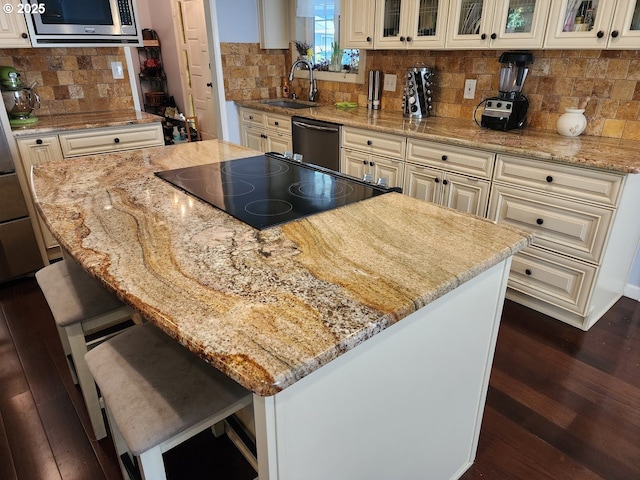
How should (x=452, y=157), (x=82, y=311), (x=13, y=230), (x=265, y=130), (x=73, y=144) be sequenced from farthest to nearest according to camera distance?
1. (x=265, y=130)
2. (x=73, y=144)
3. (x=13, y=230)
4. (x=452, y=157)
5. (x=82, y=311)

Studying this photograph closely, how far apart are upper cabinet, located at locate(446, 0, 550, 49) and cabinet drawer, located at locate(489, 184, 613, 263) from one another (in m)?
0.85

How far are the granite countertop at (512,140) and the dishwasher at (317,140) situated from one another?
0.07 meters

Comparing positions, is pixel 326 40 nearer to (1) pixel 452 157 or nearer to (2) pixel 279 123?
(2) pixel 279 123

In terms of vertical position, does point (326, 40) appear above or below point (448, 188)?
above

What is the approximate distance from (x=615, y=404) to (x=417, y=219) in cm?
135

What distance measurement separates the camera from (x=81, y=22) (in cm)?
→ 284

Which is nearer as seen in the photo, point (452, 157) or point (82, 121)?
point (452, 157)

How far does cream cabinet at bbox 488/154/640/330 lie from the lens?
6.70 feet

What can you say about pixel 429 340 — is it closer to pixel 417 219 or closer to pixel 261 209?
pixel 417 219

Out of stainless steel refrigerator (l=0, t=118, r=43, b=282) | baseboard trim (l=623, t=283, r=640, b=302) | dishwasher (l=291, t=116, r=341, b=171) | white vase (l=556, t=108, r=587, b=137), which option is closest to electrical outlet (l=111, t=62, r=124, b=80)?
stainless steel refrigerator (l=0, t=118, r=43, b=282)

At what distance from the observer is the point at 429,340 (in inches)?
Answer: 43.0

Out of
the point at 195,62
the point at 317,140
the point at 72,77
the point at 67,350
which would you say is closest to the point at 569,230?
the point at 317,140

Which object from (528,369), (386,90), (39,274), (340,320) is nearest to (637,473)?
(528,369)

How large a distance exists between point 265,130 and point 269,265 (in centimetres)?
325
